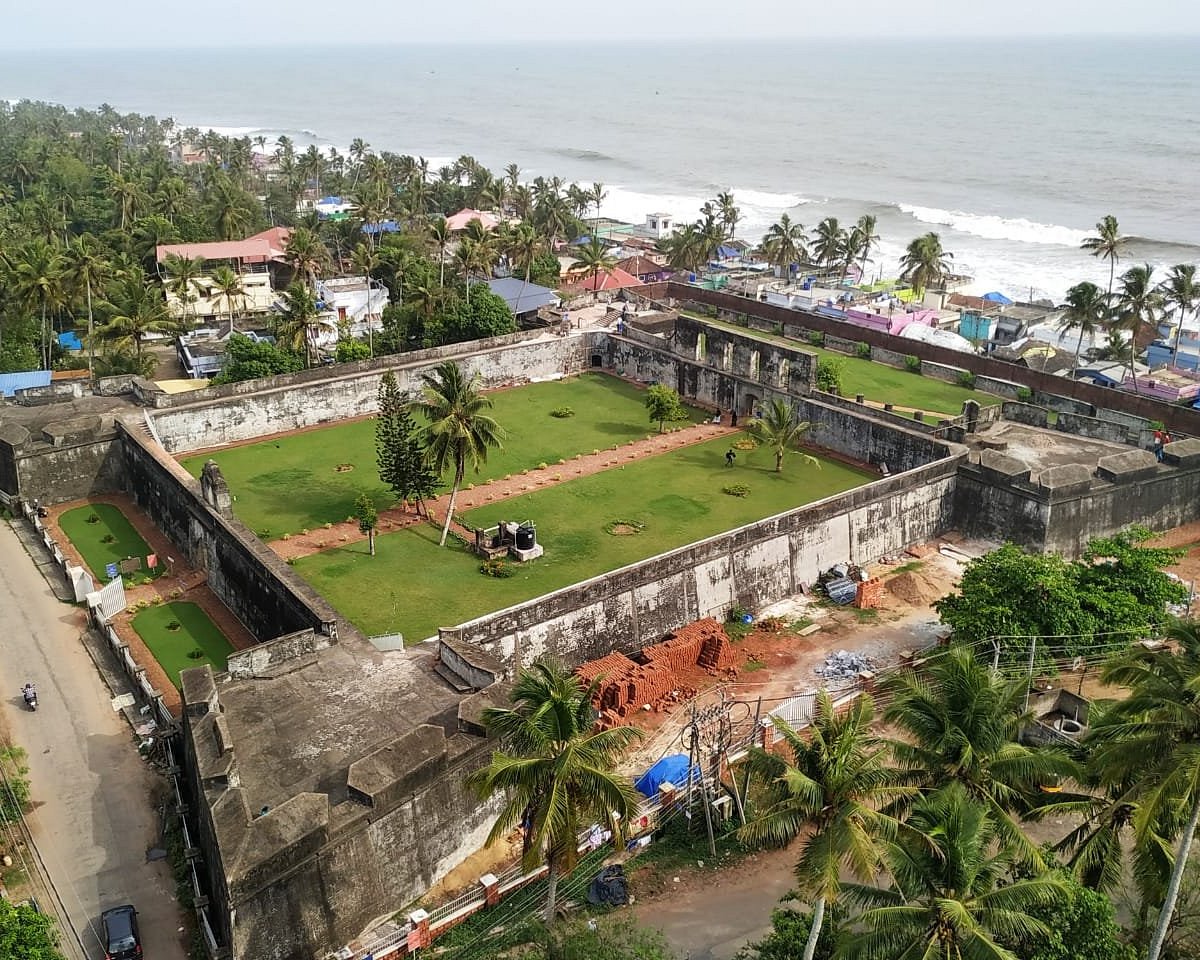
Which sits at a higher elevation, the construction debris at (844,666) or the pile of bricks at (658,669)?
the pile of bricks at (658,669)

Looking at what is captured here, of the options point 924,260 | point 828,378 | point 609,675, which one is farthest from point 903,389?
Result: point 609,675

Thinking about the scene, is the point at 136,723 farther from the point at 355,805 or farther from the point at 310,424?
the point at 310,424

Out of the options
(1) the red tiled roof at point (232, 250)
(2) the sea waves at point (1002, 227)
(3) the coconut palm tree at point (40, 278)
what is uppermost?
(3) the coconut palm tree at point (40, 278)

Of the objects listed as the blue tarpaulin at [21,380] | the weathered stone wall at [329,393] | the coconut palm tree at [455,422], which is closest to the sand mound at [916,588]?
the coconut palm tree at [455,422]

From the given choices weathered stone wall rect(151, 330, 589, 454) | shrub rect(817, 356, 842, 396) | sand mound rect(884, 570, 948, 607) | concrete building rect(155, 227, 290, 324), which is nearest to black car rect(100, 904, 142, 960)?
sand mound rect(884, 570, 948, 607)

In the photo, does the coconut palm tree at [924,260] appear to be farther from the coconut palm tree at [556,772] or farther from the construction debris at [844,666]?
the coconut palm tree at [556,772]

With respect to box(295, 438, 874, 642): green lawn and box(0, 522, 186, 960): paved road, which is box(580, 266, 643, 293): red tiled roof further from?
box(0, 522, 186, 960): paved road

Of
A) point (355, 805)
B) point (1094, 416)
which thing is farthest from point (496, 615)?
point (1094, 416)
